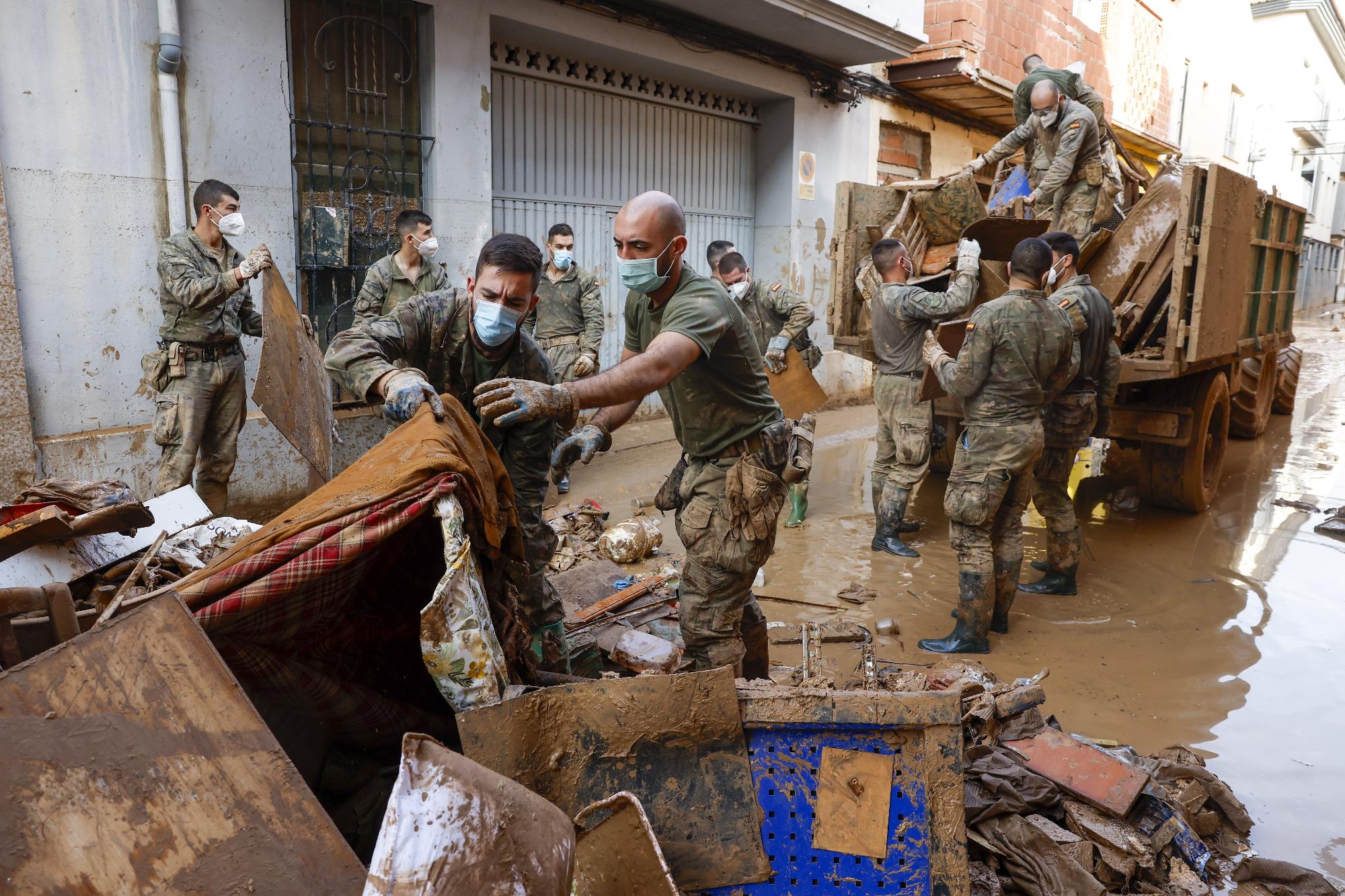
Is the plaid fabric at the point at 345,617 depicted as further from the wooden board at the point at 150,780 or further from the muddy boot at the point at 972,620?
the muddy boot at the point at 972,620

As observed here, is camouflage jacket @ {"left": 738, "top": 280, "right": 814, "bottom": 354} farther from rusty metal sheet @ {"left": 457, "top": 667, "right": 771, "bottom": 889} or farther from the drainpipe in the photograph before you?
rusty metal sheet @ {"left": 457, "top": 667, "right": 771, "bottom": 889}

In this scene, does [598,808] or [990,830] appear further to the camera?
[990,830]

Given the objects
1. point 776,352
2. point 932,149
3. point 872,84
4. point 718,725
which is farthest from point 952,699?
point 932,149

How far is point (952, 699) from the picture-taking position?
1.91 meters

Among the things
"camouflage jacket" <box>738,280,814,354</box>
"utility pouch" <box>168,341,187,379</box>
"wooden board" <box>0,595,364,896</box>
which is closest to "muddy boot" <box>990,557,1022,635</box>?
"camouflage jacket" <box>738,280,814,354</box>

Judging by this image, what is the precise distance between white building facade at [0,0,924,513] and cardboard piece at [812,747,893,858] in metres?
4.85

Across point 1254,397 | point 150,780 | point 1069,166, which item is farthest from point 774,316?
point 1254,397

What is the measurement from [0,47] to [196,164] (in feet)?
3.37

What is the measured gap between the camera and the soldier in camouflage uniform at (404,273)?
551cm

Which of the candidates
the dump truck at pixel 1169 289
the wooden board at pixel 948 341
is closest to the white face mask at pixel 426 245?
the dump truck at pixel 1169 289

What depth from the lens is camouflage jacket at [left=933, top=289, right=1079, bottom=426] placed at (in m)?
4.26

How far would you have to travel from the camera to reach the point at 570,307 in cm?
682

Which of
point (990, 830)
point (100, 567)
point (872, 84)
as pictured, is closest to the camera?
point (990, 830)

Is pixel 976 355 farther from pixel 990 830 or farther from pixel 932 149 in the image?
pixel 932 149
